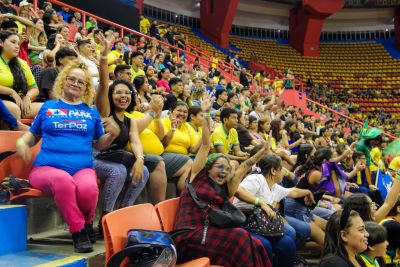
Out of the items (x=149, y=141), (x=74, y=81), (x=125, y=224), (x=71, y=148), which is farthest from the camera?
(x=149, y=141)

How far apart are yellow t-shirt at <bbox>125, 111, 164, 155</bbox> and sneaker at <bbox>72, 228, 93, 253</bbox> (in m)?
1.14

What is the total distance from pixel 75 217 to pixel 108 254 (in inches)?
14.7

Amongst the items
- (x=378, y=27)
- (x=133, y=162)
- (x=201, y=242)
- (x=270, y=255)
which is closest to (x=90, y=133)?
(x=133, y=162)

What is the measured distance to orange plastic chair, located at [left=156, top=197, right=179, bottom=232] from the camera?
2.76 metres

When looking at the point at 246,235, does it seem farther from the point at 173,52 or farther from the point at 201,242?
the point at 173,52

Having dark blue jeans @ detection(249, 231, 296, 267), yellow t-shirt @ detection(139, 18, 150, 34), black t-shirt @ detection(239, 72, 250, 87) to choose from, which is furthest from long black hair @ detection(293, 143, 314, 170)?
yellow t-shirt @ detection(139, 18, 150, 34)

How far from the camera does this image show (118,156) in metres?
2.98

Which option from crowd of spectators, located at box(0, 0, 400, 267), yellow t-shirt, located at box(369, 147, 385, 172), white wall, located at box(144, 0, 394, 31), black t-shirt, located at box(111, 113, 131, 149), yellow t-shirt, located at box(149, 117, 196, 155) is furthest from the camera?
white wall, located at box(144, 0, 394, 31)

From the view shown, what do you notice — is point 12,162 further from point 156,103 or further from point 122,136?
point 156,103

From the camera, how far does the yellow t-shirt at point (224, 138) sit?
178 inches

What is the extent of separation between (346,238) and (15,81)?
256cm

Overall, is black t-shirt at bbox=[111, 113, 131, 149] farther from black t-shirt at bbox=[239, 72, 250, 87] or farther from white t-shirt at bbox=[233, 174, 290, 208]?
black t-shirt at bbox=[239, 72, 250, 87]

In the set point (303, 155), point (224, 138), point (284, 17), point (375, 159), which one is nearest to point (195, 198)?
point (224, 138)

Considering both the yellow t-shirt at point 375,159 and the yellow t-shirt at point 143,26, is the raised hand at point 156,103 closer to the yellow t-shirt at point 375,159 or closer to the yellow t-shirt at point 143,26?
the yellow t-shirt at point 375,159
